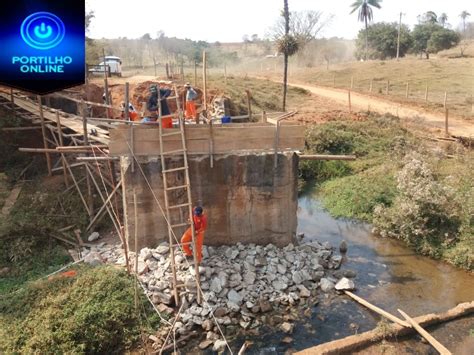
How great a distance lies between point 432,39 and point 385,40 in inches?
200

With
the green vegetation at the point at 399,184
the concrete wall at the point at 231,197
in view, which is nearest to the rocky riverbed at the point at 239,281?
the concrete wall at the point at 231,197

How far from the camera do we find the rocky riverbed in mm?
9273

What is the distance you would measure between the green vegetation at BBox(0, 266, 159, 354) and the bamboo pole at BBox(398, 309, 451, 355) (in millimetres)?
5226

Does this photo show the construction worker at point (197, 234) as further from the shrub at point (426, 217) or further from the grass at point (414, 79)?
the grass at point (414, 79)

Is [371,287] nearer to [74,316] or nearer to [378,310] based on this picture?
[378,310]

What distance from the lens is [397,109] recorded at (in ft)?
86.0

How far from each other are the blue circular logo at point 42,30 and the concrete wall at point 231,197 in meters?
6.26

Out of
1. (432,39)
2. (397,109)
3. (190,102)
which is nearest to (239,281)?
(190,102)

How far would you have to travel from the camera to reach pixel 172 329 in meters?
8.78

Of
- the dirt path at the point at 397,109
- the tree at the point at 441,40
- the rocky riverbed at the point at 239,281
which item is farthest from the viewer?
the tree at the point at 441,40

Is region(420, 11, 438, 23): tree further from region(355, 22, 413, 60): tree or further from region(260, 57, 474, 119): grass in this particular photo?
region(260, 57, 474, 119): grass

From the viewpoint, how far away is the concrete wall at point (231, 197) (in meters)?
10.9

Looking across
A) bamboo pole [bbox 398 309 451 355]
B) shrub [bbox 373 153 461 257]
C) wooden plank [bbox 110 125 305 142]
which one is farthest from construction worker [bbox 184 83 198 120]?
bamboo pole [bbox 398 309 451 355]

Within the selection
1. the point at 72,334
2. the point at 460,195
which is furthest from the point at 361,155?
the point at 72,334
